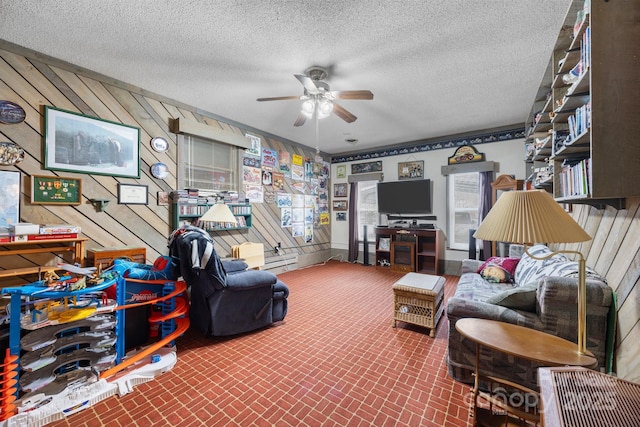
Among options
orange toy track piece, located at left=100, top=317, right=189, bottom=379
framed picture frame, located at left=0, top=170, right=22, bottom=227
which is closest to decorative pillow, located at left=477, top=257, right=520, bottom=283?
orange toy track piece, located at left=100, top=317, right=189, bottom=379

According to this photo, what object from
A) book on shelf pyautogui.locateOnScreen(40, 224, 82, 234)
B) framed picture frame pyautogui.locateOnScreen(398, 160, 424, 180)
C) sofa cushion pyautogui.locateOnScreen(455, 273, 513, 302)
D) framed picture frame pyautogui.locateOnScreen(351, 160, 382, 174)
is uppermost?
framed picture frame pyautogui.locateOnScreen(351, 160, 382, 174)

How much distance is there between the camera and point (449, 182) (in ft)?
16.9

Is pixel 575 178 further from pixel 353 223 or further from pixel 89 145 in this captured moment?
pixel 353 223

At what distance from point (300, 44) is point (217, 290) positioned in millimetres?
2348

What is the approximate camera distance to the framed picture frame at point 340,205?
641 centimetres

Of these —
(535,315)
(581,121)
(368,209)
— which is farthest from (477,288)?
(368,209)

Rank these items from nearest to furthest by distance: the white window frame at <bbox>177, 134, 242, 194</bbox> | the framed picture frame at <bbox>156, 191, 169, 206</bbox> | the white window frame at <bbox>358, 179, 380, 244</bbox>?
1. the framed picture frame at <bbox>156, 191, 169, 206</bbox>
2. the white window frame at <bbox>177, 134, 242, 194</bbox>
3. the white window frame at <bbox>358, 179, 380, 244</bbox>

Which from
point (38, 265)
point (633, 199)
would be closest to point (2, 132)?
point (38, 265)

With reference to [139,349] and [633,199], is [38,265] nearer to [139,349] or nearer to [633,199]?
[139,349]

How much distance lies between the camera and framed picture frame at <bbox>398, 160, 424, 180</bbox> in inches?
214

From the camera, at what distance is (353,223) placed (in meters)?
6.16

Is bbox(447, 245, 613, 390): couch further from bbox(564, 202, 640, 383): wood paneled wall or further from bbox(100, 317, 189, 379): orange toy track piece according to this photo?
bbox(100, 317, 189, 379): orange toy track piece

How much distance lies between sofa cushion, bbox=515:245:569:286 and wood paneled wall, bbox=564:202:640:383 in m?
0.34

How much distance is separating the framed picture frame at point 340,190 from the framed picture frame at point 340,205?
0.16 metres
